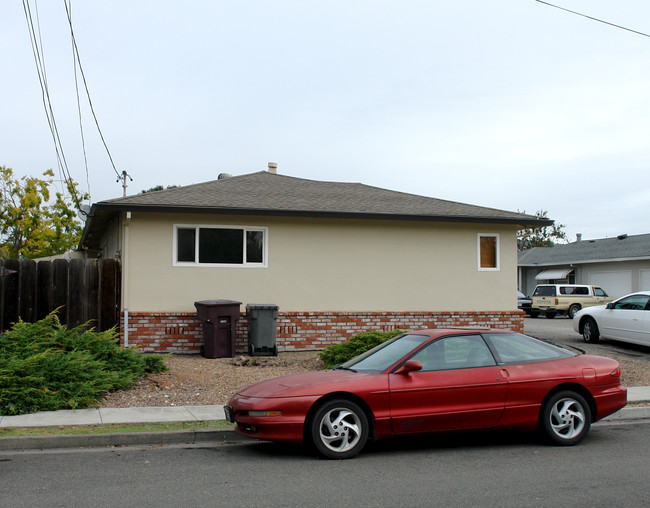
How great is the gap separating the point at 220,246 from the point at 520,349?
27.4ft

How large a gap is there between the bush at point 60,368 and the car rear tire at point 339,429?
389 centimetres

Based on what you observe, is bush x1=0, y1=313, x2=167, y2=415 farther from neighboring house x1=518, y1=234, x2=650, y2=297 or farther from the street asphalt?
neighboring house x1=518, y1=234, x2=650, y2=297

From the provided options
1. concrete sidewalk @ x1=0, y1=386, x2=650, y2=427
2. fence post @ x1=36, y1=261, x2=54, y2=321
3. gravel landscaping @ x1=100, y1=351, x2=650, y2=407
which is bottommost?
concrete sidewalk @ x1=0, y1=386, x2=650, y2=427

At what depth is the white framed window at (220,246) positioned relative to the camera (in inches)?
561

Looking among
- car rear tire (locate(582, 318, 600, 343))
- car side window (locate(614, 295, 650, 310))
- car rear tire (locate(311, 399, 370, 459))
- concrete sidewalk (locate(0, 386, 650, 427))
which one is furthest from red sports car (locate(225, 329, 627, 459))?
car rear tire (locate(582, 318, 600, 343))

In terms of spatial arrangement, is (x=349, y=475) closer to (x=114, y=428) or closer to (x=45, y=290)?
(x=114, y=428)

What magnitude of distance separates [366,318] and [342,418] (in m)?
8.57

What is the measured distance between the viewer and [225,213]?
1398 centimetres

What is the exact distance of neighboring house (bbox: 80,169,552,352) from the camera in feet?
45.7

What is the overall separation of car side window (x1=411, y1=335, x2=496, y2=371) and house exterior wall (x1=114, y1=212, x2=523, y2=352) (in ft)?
24.9

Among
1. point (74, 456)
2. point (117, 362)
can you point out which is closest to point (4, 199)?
point (117, 362)

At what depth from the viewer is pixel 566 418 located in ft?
23.7

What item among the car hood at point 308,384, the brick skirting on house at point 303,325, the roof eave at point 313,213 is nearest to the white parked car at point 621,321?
the brick skirting on house at point 303,325

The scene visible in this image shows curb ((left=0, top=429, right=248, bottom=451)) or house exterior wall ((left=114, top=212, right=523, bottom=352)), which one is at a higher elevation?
house exterior wall ((left=114, top=212, right=523, bottom=352))
